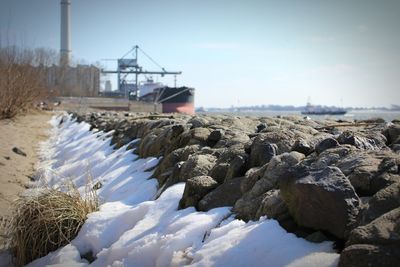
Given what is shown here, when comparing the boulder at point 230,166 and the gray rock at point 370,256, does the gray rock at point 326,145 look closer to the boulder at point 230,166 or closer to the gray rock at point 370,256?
the boulder at point 230,166

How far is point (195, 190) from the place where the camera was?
391 cm

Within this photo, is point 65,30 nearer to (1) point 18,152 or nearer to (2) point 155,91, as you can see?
(2) point 155,91

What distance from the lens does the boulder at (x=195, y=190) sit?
3861 mm

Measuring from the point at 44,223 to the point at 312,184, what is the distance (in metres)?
2.88

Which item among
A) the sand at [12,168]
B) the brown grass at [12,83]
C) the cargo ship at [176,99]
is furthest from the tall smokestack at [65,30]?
the sand at [12,168]

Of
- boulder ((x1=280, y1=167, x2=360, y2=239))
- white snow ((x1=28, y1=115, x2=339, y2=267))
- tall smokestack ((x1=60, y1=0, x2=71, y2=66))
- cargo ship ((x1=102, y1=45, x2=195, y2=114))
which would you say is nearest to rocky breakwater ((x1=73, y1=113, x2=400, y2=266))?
boulder ((x1=280, y1=167, x2=360, y2=239))

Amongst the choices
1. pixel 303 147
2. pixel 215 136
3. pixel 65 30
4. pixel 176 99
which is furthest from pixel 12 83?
pixel 65 30

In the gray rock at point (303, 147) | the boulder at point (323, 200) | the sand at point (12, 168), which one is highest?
the gray rock at point (303, 147)

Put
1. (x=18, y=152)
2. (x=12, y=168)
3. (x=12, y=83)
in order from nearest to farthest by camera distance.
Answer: (x=12, y=168)
(x=18, y=152)
(x=12, y=83)

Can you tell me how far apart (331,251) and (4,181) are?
6.74m

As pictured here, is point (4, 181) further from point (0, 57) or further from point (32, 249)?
point (0, 57)

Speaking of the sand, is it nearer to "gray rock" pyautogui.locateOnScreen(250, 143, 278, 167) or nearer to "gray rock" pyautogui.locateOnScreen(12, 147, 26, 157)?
"gray rock" pyautogui.locateOnScreen(12, 147, 26, 157)

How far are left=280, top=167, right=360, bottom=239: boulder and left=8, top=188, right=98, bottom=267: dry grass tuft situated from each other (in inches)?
97.5

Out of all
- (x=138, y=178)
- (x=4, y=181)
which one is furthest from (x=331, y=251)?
(x=4, y=181)
